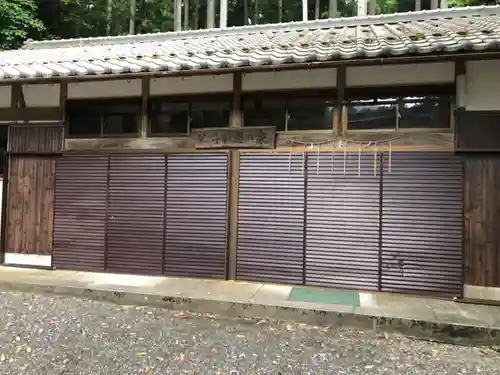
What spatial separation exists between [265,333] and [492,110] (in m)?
4.43

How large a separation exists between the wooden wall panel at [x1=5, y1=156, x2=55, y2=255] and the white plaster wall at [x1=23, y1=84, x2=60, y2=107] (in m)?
1.04

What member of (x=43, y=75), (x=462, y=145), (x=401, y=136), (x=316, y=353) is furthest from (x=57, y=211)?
(x=462, y=145)

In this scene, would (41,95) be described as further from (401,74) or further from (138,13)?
(138,13)

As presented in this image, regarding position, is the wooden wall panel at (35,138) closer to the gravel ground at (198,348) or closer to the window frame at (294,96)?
the gravel ground at (198,348)

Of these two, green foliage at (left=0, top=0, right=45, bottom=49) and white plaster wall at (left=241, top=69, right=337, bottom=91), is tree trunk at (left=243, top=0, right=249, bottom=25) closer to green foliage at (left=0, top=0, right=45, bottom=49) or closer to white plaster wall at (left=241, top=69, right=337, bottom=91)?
green foliage at (left=0, top=0, right=45, bottom=49)

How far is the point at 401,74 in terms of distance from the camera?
6.32m

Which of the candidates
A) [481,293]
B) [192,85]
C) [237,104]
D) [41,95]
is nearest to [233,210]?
[237,104]

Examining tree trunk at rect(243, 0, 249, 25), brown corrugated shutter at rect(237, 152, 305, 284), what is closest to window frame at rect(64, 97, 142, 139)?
brown corrugated shutter at rect(237, 152, 305, 284)

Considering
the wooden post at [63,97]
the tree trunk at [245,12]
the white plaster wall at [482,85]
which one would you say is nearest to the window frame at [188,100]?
the wooden post at [63,97]

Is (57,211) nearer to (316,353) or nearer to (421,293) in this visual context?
(316,353)

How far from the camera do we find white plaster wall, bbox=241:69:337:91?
21.8ft

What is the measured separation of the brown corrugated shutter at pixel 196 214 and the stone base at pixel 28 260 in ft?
7.95

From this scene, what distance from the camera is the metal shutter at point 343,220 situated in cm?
639

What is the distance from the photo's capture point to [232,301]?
18.8 feet
